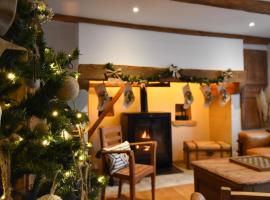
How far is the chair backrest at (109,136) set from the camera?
325 cm

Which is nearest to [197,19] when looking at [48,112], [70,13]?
[70,13]

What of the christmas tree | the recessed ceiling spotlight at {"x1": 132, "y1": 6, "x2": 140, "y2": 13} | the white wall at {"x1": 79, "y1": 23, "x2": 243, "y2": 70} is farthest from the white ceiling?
the christmas tree

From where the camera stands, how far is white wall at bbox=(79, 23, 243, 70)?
11.0 feet

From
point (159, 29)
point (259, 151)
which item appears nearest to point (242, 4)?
point (159, 29)

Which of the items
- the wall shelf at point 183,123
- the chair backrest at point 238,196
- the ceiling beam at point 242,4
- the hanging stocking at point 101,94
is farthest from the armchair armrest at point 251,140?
the chair backrest at point 238,196

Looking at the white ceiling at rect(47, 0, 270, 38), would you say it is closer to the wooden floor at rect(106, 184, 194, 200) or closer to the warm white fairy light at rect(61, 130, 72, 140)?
the warm white fairy light at rect(61, 130, 72, 140)

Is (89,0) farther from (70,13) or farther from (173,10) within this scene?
(173,10)

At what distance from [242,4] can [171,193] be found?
8.41ft

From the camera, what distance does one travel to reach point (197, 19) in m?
3.45

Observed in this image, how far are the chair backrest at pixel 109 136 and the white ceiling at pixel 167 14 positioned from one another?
5.05ft

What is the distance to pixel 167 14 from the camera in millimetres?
3221

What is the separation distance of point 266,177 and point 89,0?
8.28 feet

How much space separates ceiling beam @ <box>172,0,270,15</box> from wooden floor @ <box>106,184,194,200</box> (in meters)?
2.40

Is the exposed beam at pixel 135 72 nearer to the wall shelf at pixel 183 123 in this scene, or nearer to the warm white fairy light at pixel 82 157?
the wall shelf at pixel 183 123
